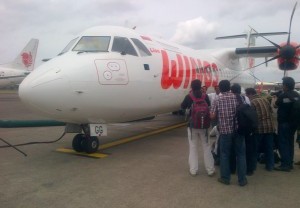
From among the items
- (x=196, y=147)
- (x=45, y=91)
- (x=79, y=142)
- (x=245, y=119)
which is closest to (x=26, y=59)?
(x=79, y=142)

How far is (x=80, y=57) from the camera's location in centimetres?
684

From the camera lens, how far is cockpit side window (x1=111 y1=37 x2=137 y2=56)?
7.56 metres

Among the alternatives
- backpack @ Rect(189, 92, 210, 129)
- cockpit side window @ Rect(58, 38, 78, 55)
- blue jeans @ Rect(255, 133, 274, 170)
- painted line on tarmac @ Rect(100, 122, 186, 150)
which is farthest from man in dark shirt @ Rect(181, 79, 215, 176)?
cockpit side window @ Rect(58, 38, 78, 55)

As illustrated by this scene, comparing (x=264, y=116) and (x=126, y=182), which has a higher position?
(x=264, y=116)

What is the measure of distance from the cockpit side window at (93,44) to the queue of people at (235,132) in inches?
101

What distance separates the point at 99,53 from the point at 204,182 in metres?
3.74

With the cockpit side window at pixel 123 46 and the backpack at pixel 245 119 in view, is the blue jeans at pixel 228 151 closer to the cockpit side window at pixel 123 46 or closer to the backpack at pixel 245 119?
the backpack at pixel 245 119

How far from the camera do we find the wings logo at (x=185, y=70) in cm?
914

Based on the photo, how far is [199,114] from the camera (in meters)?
5.99

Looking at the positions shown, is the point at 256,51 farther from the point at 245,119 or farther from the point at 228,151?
the point at 228,151

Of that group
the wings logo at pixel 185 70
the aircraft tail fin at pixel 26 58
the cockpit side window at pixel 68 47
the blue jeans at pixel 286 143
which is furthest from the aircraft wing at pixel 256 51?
the aircraft tail fin at pixel 26 58

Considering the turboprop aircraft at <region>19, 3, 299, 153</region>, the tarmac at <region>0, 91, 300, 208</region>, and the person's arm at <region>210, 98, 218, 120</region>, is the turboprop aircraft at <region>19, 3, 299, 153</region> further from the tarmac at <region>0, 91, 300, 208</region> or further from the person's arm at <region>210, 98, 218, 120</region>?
the person's arm at <region>210, 98, 218, 120</region>

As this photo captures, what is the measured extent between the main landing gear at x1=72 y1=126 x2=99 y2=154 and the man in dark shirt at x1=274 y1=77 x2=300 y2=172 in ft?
14.1

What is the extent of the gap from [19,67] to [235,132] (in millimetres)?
43226
